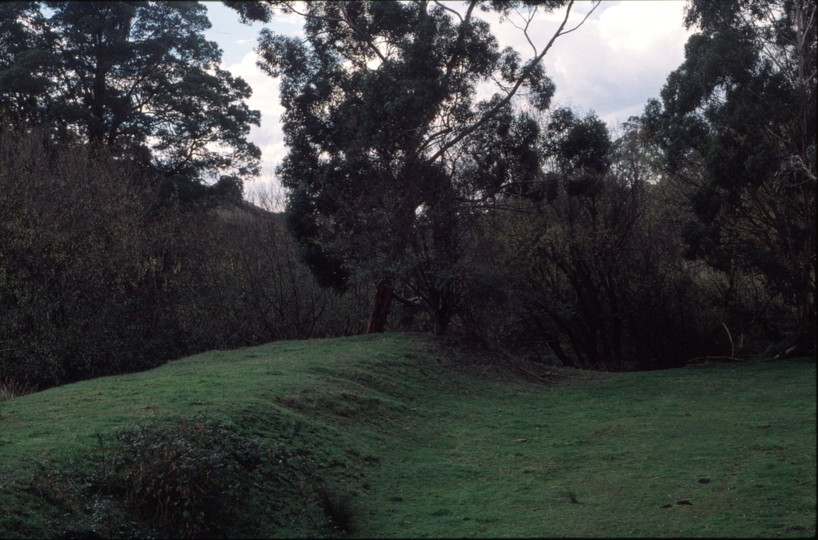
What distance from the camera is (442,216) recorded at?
48.2ft

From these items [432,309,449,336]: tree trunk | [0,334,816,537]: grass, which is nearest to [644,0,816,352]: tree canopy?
[0,334,816,537]: grass

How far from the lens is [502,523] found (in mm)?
5500

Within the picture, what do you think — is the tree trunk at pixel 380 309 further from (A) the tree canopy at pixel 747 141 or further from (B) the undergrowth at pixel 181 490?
(B) the undergrowth at pixel 181 490

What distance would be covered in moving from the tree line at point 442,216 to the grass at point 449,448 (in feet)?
10.3

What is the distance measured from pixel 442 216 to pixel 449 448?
664 centimetres

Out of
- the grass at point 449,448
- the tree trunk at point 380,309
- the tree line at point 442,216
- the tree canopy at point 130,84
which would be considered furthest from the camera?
the tree canopy at point 130,84

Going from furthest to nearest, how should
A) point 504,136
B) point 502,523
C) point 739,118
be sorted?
point 504,136
point 739,118
point 502,523

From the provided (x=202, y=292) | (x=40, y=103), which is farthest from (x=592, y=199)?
(x=40, y=103)

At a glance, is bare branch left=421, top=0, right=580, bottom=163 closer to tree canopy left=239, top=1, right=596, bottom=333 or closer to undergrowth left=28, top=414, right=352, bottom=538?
tree canopy left=239, top=1, right=596, bottom=333

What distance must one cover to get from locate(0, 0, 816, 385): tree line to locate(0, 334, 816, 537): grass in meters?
3.14

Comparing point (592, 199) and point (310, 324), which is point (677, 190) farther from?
point (310, 324)

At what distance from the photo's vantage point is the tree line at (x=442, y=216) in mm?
14609

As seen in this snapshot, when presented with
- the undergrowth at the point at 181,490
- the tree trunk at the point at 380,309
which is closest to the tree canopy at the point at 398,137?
the tree trunk at the point at 380,309

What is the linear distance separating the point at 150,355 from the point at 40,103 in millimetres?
11157
